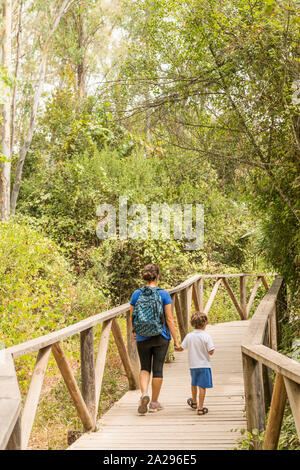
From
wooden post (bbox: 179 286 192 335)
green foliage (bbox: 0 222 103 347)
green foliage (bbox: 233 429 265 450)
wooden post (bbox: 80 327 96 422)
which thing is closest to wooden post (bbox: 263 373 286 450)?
green foliage (bbox: 233 429 265 450)

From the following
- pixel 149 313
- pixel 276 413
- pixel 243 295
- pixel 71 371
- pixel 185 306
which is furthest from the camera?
pixel 243 295

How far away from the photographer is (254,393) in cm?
330

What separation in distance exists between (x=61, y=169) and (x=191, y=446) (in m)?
11.0

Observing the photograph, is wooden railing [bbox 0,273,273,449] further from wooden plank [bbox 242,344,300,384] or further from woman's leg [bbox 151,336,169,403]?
woman's leg [bbox 151,336,169,403]

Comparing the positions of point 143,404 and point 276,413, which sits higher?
point 276,413

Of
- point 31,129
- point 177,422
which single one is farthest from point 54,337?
point 31,129

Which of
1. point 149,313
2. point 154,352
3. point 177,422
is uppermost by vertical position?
point 149,313

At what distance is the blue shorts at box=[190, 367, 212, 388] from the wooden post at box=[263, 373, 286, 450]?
5.81ft

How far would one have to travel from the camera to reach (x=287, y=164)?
5734mm

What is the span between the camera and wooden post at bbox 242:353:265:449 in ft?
10.7

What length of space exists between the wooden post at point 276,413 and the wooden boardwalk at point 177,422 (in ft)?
2.86

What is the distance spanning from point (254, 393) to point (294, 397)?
1.05m

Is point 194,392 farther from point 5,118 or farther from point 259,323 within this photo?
point 5,118

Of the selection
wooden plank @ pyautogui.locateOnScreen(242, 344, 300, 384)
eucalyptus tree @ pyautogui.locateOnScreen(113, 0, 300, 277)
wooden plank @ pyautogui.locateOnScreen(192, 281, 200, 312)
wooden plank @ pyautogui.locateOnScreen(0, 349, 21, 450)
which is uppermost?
eucalyptus tree @ pyautogui.locateOnScreen(113, 0, 300, 277)
